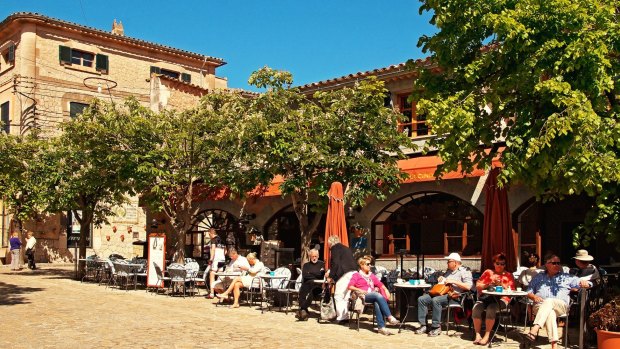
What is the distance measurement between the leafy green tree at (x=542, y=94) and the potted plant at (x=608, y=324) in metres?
1.33

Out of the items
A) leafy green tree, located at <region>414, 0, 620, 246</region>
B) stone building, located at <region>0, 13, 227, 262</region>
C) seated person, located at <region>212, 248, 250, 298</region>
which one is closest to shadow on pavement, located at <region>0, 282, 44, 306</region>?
seated person, located at <region>212, 248, 250, 298</region>

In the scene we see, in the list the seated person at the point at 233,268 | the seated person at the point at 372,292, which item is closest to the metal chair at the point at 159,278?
the seated person at the point at 233,268

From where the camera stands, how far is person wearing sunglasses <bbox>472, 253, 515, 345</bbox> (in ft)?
32.5

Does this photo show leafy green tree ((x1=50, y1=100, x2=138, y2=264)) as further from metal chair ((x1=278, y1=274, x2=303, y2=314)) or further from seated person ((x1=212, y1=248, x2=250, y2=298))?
metal chair ((x1=278, y1=274, x2=303, y2=314))

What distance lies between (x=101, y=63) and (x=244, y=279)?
899 inches

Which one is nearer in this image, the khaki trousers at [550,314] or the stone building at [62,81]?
the khaki trousers at [550,314]

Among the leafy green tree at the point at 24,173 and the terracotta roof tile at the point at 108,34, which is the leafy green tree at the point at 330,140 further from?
the terracotta roof tile at the point at 108,34

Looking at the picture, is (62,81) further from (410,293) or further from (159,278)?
(410,293)

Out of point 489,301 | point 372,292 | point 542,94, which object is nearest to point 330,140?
point 372,292

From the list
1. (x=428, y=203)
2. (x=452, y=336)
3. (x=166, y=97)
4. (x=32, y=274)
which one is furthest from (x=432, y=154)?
(x=32, y=274)

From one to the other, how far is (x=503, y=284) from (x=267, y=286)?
5.25 m

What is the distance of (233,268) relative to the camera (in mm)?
14875

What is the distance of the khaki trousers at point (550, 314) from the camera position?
9203mm

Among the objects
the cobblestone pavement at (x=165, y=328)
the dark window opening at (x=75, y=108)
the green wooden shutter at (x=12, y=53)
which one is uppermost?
the green wooden shutter at (x=12, y=53)
